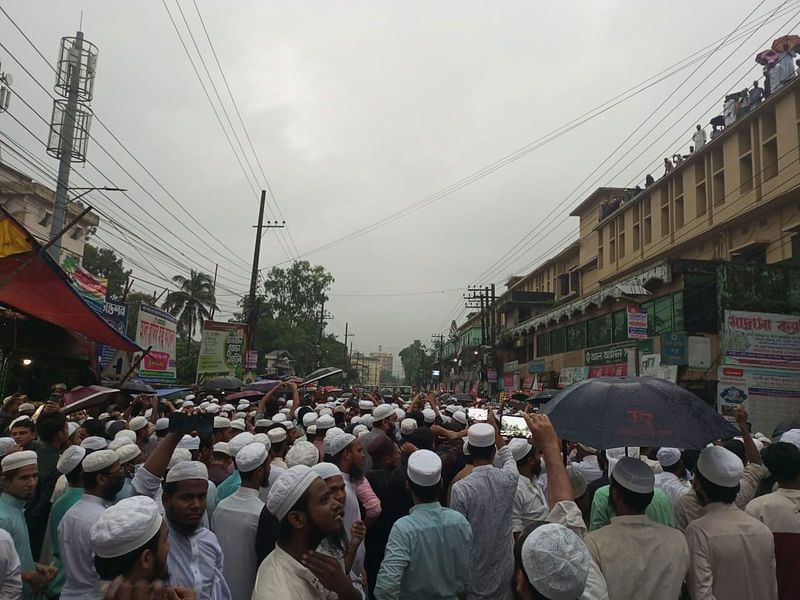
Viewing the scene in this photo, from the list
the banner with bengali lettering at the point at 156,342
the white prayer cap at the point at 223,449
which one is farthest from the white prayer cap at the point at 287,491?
the banner with bengali lettering at the point at 156,342

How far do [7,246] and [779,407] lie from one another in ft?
61.8

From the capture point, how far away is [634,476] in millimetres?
2977

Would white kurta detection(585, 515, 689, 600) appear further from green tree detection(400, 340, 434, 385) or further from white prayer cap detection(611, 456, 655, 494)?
green tree detection(400, 340, 434, 385)

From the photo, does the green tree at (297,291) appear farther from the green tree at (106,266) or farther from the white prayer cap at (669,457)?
the white prayer cap at (669,457)

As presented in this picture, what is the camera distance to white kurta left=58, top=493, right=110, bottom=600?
9.89 ft

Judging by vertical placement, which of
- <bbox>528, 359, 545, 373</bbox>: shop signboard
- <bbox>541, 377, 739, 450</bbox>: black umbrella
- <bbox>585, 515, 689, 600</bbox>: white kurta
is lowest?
<bbox>585, 515, 689, 600</bbox>: white kurta

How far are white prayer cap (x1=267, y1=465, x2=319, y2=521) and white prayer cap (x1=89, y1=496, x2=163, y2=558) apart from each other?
47 cm

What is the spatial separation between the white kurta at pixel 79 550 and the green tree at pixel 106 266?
53.1 metres

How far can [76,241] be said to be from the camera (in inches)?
1553

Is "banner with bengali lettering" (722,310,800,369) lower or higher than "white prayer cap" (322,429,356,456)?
higher

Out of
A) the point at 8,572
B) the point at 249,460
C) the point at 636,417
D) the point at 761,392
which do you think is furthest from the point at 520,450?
the point at 761,392

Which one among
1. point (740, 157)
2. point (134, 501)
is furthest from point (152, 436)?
point (740, 157)

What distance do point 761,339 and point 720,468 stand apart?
1540 cm

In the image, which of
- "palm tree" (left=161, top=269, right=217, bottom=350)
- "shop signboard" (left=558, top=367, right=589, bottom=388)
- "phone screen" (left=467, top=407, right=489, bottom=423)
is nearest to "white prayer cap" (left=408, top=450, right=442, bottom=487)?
"phone screen" (left=467, top=407, right=489, bottom=423)
